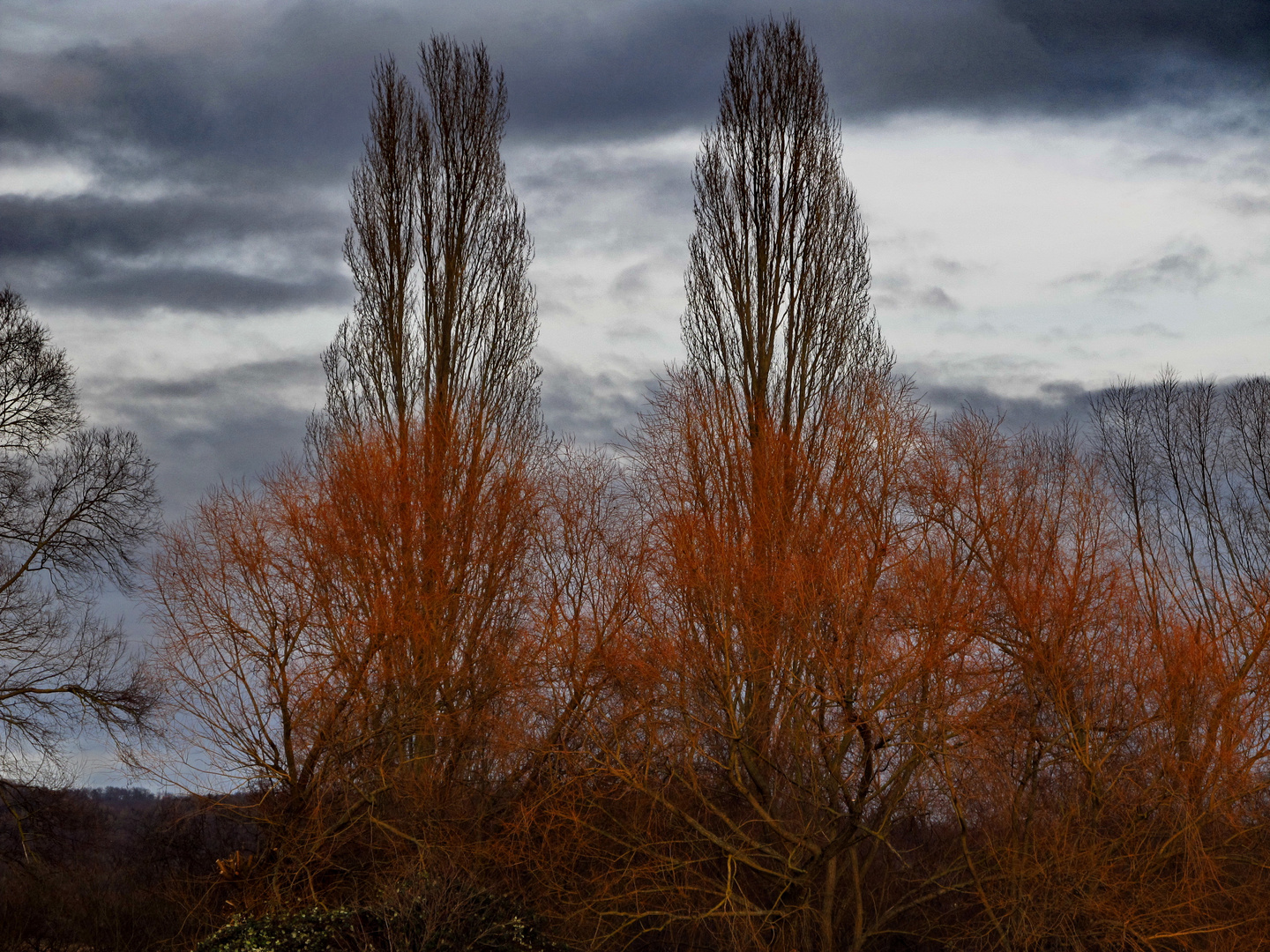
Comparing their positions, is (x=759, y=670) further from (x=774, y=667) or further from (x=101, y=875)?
(x=101, y=875)

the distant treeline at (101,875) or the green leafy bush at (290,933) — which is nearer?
the green leafy bush at (290,933)

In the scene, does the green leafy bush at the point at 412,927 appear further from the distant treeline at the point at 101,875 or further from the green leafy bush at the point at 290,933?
the distant treeline at the point at 101,875

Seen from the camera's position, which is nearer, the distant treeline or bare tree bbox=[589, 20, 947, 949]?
bare tree bbox=[589, 20, 947, 949]

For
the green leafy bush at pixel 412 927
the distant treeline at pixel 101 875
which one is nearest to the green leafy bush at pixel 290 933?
the green leafy bush at pixel 412 927

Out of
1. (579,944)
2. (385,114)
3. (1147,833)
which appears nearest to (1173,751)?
(1147,833)

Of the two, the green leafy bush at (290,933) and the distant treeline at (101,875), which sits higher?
the green leafy bush at (290,933)

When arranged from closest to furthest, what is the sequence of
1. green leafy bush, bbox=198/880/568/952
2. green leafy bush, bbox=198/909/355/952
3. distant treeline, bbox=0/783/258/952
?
green leafy bush, bbox=198/880/568/952, green leafy bush, bbox=198/909/355/952, distant treeline, bbox=0/783/258/952

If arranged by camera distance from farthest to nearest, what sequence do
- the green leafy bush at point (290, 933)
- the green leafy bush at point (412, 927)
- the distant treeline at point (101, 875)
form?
the distant treeline at point (101, 875), the green leafy bush at point (290, 933), the green leafy bush at point (412, 927)

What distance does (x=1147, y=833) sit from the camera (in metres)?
13.8

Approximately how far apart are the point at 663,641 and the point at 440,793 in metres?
4.63

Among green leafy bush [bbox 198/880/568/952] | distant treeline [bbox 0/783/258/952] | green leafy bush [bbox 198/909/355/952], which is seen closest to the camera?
green leafy bush [bbox 198/880/568/952]

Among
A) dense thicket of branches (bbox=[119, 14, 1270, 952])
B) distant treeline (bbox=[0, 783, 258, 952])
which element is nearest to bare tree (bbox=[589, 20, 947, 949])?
dense thicket of branches (bbox=[119, 14, 1270, 952])

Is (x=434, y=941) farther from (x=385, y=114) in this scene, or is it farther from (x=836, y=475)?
(x=385, y=114)

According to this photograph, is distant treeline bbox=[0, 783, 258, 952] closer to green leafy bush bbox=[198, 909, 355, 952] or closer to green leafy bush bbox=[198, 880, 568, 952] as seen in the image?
green leafy bush bbox=[198, 909, 355, 952]
